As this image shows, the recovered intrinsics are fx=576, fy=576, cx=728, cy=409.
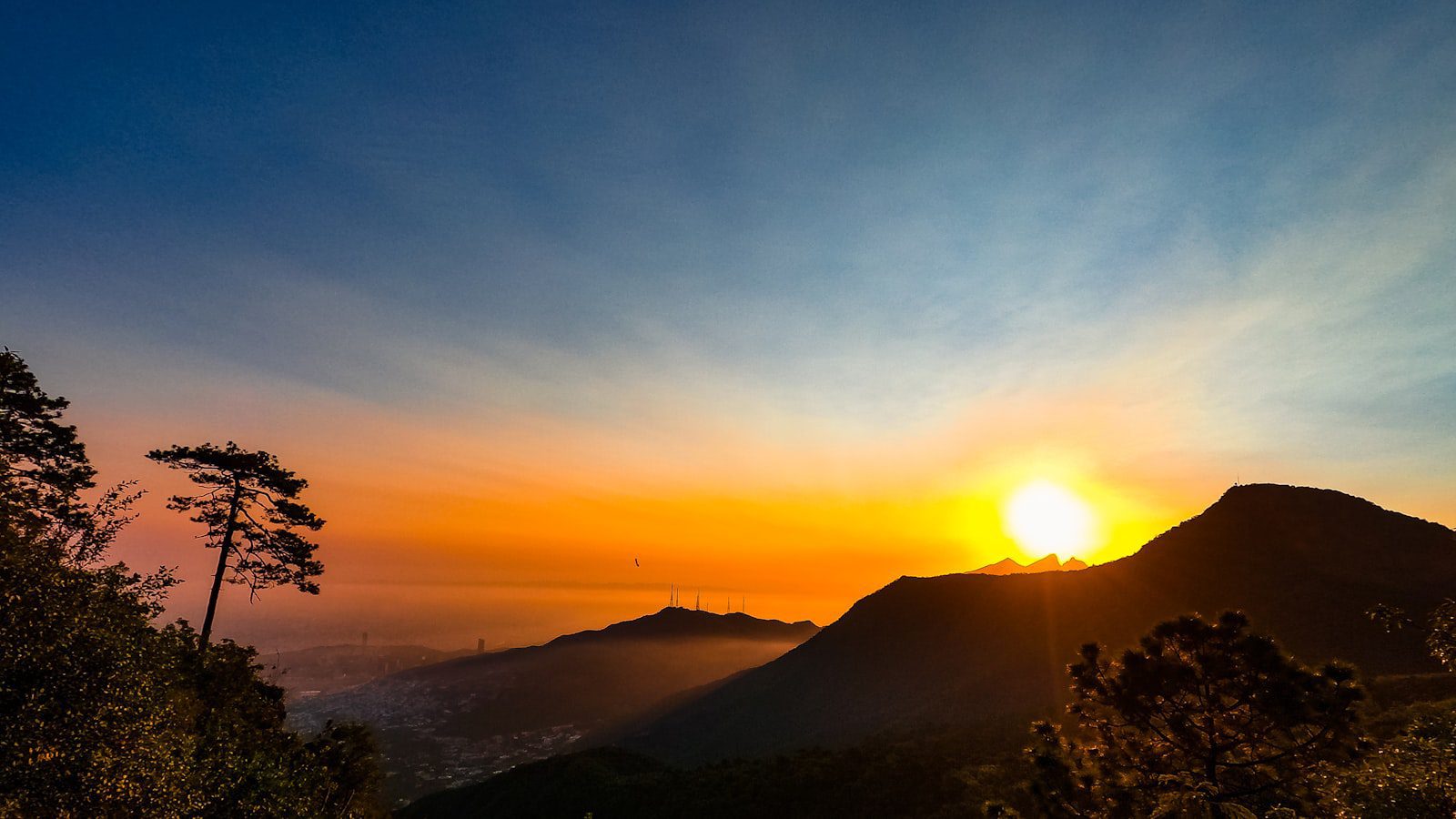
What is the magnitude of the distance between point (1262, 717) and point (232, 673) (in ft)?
173

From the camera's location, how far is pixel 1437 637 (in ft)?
42.4

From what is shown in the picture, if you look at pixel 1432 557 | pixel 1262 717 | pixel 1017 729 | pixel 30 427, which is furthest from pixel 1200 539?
pixel 30 427

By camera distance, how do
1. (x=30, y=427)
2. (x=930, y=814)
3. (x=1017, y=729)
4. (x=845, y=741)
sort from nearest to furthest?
(x=30, y=427) < (x=930, y=814) < (x=1017, y=729) < (x=845, y=741)

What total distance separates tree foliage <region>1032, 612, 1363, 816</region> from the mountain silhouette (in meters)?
63.9

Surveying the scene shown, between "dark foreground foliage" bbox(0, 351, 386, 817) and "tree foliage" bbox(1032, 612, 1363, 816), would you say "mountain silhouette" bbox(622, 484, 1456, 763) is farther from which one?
"dark foreground foliage" bbox(0, 351, 386, 817)

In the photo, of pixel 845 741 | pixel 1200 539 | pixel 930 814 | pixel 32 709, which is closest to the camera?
pixel 32 709

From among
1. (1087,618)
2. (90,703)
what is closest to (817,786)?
(90,703)

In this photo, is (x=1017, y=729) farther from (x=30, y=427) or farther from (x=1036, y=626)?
(x=30, y=427)

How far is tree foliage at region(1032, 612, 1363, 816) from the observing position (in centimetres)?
1709

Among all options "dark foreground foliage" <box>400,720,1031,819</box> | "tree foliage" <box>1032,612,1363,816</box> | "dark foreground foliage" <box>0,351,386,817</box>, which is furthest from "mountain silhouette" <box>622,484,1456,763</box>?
"dark foreground foliage" <box>0,351,386,817</box>

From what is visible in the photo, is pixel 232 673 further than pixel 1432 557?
No

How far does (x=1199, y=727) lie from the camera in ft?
63.7

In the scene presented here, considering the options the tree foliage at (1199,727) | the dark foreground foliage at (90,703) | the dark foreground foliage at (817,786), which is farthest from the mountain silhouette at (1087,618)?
the dark foreground foliage at (90,703)

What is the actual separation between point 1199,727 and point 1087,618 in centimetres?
9651
